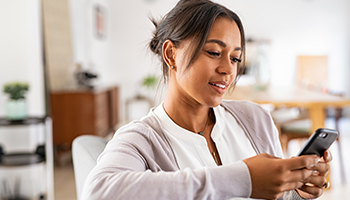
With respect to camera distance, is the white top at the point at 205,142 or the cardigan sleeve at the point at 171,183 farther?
the white top at the point at 205,142

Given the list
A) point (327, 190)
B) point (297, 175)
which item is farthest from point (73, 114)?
point (297, 175)

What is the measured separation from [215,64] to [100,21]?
19.0ft

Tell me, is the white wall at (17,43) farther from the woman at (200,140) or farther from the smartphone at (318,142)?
the smartphone at (318,142)

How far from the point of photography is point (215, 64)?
1.02m

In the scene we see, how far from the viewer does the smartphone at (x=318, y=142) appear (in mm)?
893

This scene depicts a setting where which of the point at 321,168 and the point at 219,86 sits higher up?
the point at 219,86

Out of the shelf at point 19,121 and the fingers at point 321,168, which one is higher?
the fingers at point 321,168

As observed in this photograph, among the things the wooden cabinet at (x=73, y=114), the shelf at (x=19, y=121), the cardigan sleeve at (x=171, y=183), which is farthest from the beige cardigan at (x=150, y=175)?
the wooden cabinet at (x=73, y=114)

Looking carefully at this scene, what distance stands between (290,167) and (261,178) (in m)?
0.06

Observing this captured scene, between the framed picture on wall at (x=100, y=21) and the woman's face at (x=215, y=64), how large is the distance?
5.35 m

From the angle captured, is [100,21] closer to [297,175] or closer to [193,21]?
[193,21]

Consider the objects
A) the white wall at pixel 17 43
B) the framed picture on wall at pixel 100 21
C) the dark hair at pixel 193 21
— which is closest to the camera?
the dark hair at pixel 193 21

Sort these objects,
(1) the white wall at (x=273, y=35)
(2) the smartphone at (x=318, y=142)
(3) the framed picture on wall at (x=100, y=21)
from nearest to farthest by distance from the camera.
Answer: (2) the smartphone at (x=318, y=142) → (3) the framed picture on wall at (x=100, y=21) → (1) the white wall at (x=273, y=35)

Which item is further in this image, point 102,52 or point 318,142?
point 102,52
